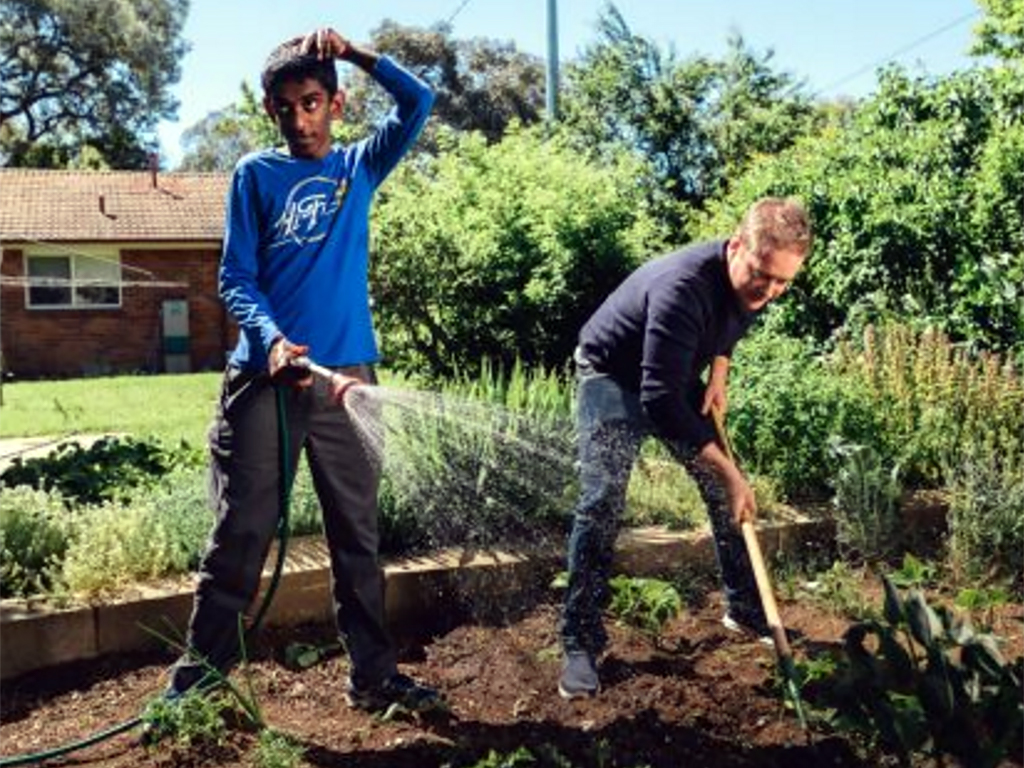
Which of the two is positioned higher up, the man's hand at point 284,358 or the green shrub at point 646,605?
the man's hand at point 284,358

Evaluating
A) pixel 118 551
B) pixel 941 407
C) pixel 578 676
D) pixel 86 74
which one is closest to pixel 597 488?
pixel 578 676

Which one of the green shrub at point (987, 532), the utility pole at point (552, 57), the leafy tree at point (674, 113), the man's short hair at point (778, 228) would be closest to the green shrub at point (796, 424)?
the green shrub at point (987, 532)

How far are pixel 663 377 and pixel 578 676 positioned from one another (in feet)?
3.25

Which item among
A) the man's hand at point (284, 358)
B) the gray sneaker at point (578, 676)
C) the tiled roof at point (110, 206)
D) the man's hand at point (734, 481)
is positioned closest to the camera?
the man's hand at point (284, 358)

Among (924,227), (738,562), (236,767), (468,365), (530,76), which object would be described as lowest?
(236,767)

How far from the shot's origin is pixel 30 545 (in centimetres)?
445

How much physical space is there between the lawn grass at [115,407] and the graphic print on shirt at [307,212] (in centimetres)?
601

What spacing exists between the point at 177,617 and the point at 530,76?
31.3 meters

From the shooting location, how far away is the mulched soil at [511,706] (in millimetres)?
3199

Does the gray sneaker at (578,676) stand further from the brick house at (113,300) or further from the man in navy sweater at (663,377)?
the brick house at (113,300)

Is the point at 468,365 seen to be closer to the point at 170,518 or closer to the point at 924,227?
the point at 924,227

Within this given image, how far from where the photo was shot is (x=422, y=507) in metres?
4.88

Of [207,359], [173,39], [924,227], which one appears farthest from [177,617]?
[173,39]

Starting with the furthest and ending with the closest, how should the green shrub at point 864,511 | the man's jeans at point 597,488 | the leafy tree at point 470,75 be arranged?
1. the leafy tree at point 470,75
2. the green shrub at point 864,511
3. the man's jeans at point 597,488
